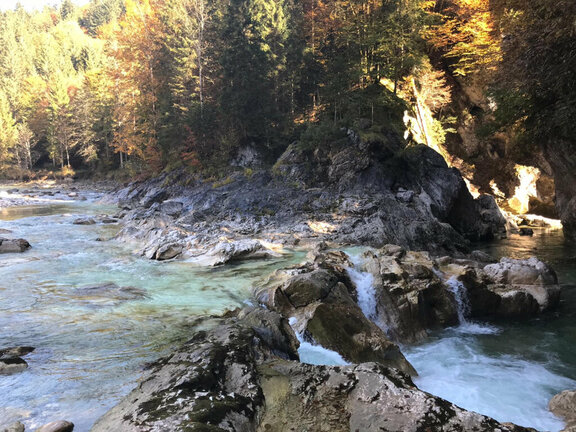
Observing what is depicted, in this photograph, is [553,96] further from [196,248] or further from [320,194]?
[196,248]

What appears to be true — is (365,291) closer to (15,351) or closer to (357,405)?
(357,405)

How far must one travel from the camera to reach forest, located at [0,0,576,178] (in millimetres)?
12359

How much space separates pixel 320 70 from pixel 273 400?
29000 mm

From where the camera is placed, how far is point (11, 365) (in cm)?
580

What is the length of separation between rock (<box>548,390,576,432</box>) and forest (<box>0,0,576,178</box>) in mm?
7917

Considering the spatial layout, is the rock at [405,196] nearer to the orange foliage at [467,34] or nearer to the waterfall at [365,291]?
the orange foliage at [467,34]

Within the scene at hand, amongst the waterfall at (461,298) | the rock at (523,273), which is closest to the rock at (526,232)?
the rock at (523,273)

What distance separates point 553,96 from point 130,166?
3787cm

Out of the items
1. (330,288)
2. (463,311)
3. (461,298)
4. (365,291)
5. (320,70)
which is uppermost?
(320,70)

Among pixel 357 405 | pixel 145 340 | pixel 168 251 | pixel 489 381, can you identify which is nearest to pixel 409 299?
pixel 489 381

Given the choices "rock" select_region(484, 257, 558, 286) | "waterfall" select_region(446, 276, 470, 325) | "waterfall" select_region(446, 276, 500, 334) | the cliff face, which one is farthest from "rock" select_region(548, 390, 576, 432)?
the cliff face

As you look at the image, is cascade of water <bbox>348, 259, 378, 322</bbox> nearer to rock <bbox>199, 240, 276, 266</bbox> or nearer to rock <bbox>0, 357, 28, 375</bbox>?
rock <bbox>199, 240, 276, 266</bbox>

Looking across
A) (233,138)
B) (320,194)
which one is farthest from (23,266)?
(233,138)

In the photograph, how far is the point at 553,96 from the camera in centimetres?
1273
